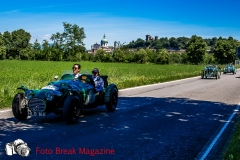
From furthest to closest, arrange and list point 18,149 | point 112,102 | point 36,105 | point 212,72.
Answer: point 212,72
point 112,102
point 36,105
point 18,149

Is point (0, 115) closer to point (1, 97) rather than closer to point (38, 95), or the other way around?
point (38, 95)

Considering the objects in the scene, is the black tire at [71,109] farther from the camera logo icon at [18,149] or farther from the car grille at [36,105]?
the camera logo icon at [18,149]

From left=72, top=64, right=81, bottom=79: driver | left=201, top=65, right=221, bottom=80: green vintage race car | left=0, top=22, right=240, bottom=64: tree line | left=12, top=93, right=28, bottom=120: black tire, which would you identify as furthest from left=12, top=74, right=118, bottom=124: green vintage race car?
left=0, top=22, right=240, bottom=64: tree line

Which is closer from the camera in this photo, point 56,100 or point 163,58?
point 56,100

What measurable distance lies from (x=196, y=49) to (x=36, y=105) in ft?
373

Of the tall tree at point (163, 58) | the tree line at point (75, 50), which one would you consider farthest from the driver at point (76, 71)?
the tall tree at point (163, 58)

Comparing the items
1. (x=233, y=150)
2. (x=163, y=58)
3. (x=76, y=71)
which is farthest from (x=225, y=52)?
(x=233, y=150)

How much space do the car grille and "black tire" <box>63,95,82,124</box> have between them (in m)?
0.56

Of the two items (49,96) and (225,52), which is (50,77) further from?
(225,52)

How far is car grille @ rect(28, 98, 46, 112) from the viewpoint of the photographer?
7.75 meters

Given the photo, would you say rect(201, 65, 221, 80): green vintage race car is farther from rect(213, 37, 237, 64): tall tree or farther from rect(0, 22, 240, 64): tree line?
rect(213, 37, 237, 64): tall tree

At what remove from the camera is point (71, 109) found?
25.7ft

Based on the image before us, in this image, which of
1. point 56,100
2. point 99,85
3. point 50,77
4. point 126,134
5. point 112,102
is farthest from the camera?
point 50,77

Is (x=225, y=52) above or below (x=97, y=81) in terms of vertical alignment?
above
